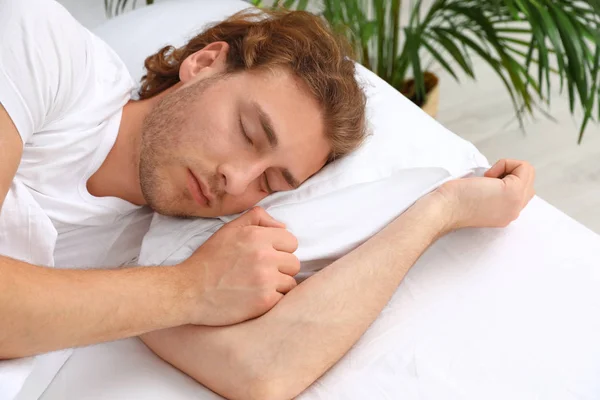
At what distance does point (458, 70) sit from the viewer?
110 inches

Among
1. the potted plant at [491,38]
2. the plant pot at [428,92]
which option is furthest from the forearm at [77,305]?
the plant pot at [428,92]

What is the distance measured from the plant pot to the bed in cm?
86

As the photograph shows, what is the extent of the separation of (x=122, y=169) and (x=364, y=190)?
47 centimetres

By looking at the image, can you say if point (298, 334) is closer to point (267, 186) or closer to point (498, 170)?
point (267, 186)

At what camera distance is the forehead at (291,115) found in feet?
3.86

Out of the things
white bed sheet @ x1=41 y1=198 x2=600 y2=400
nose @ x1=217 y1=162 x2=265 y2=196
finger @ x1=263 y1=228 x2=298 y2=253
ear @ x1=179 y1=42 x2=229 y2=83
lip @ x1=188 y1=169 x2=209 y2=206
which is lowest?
white bed sheet @ x1=41 y1=198 x2=600 y2=400

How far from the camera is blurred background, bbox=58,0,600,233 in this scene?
1495 mm

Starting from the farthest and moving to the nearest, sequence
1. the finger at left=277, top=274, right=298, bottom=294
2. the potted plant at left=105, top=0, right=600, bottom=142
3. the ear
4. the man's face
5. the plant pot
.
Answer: the plant pot
the potted plant at left=105, top=0, right=600, bottom=142
the ear
the man's face
the finger at left=277, top=274, right=298, bottom=294

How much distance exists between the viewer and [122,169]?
49.2 inches

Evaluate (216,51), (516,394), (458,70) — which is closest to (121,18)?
(216,51)

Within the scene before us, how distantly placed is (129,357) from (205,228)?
27cm

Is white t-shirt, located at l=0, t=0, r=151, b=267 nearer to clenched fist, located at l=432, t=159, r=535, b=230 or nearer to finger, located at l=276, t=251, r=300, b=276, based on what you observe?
finger, located at l=276, t=251, r=300, b=276

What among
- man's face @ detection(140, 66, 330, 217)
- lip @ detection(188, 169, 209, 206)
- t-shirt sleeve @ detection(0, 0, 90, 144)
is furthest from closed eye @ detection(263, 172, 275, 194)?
t-shirt sleeve @ detection(0, 0, 90, 144)

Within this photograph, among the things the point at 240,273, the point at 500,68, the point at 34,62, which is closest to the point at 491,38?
the point at 500,68
